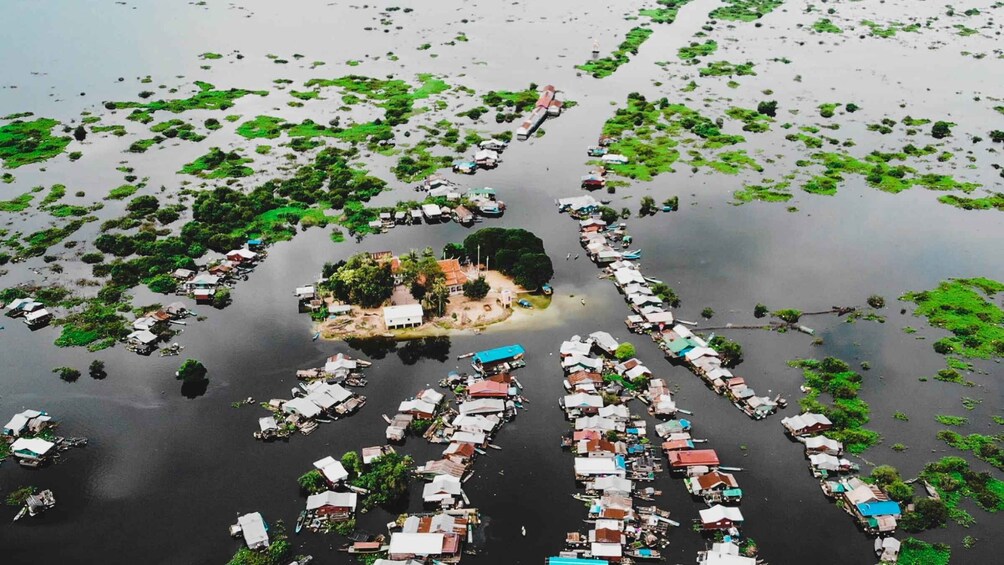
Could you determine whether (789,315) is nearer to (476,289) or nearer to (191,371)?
(476,289)

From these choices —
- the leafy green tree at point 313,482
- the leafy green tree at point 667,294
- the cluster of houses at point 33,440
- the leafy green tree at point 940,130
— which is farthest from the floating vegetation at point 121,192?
the leafy green tree at point 940,130

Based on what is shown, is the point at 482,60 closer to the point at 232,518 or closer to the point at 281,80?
the point at 281,80

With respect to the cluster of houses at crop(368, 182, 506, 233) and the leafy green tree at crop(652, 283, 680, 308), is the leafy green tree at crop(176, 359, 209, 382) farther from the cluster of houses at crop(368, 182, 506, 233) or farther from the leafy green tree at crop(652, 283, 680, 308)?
Result: the leafy green tree at crop(652, 283, 680, 308)

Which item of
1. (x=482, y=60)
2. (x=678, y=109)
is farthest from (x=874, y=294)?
(x=482, y=60)

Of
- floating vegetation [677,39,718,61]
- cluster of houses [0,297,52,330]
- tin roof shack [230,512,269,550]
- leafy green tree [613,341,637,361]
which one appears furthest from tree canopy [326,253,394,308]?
floating vegetation [677,39,718,61]

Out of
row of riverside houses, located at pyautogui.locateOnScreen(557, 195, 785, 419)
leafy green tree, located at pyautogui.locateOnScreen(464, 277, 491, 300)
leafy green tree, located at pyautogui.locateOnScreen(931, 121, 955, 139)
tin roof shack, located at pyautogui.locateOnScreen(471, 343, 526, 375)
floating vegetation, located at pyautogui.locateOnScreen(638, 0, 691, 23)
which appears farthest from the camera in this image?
floating vegetation, located at pyautogui.locateOnScreen(638, 0, 691, 23)

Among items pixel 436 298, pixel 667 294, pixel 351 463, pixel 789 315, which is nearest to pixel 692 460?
pixel 667 294
